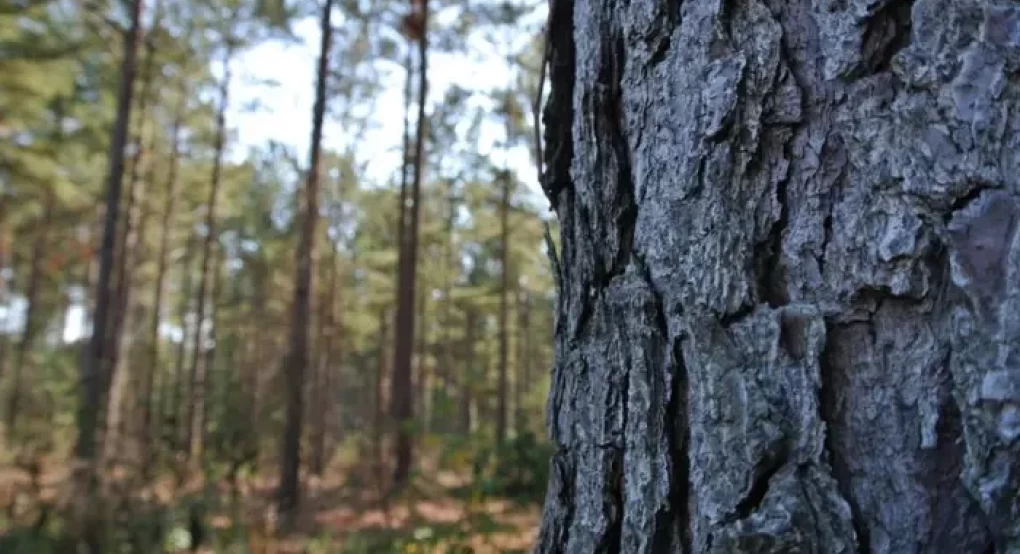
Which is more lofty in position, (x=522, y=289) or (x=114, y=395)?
(x=522, y=289)

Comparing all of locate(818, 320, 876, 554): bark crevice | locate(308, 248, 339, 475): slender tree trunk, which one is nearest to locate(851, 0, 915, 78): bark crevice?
locate(818, 320, 876, 554): bark crevice

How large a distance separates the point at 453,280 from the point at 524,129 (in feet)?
22.3

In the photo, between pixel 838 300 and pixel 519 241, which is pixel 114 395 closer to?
pixel 519 241

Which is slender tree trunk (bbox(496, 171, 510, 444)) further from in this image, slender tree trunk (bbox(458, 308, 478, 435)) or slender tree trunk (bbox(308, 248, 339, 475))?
slender tree trunk (bbox(458, 308, 478, 435))

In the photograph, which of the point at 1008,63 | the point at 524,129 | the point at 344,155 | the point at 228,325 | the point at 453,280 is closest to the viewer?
the point at 1008,63

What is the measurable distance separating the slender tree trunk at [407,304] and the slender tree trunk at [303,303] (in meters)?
1.42

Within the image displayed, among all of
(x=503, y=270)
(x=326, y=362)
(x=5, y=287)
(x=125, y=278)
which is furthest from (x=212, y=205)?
(x=5, y=287)

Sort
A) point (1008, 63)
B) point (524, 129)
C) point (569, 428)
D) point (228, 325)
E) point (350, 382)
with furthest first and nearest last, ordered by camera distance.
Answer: point (350, 382) → point (228, 325) → point (524, 129) → point (569, 428) → point (1008, 63)

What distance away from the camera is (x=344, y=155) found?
51.4ft

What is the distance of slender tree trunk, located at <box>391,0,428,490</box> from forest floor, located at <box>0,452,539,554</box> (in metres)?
1.40

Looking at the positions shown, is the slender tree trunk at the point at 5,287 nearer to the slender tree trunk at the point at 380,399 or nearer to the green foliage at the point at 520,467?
the slender tree trunk at the point at 380,399

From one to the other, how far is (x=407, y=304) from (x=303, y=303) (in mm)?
1876

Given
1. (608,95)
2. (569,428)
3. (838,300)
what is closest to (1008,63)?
(838,300)

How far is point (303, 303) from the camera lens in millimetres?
9758
